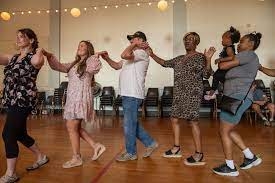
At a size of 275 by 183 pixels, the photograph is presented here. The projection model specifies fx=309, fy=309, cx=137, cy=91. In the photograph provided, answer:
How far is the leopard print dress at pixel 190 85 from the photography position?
3307mm

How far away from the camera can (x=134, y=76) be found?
3.38 meters

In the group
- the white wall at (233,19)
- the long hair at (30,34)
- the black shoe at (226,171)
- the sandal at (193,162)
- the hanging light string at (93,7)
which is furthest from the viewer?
the hanging light string at (93,7)

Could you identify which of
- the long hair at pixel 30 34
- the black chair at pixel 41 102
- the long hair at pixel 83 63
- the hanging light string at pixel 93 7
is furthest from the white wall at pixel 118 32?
the long hair at pixel 30 34

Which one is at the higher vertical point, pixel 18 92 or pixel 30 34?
pixel 30 34

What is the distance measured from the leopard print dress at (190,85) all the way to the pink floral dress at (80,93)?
94 cm

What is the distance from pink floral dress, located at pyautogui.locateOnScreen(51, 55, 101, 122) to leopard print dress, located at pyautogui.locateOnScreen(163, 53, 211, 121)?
36.8 inches

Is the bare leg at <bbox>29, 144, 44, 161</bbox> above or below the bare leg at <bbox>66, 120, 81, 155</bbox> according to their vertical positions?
below

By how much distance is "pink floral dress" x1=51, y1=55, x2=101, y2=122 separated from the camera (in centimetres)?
313

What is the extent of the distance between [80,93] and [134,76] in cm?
62

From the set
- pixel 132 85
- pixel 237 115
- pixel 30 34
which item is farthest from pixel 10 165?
pixel 237 115

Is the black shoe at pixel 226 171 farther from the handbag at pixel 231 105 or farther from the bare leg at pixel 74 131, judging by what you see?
the bare leg at pixel 74 131

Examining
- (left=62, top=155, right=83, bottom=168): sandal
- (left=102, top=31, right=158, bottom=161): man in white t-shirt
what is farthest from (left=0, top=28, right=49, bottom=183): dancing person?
(left=102, top=31, right=158, bottom=161): man in white t-shirt

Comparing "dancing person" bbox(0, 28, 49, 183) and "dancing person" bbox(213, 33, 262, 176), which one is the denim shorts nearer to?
"dancing person" bbox(213, 33, 262, 176)

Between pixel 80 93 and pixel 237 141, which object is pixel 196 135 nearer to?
pixel 237 141
